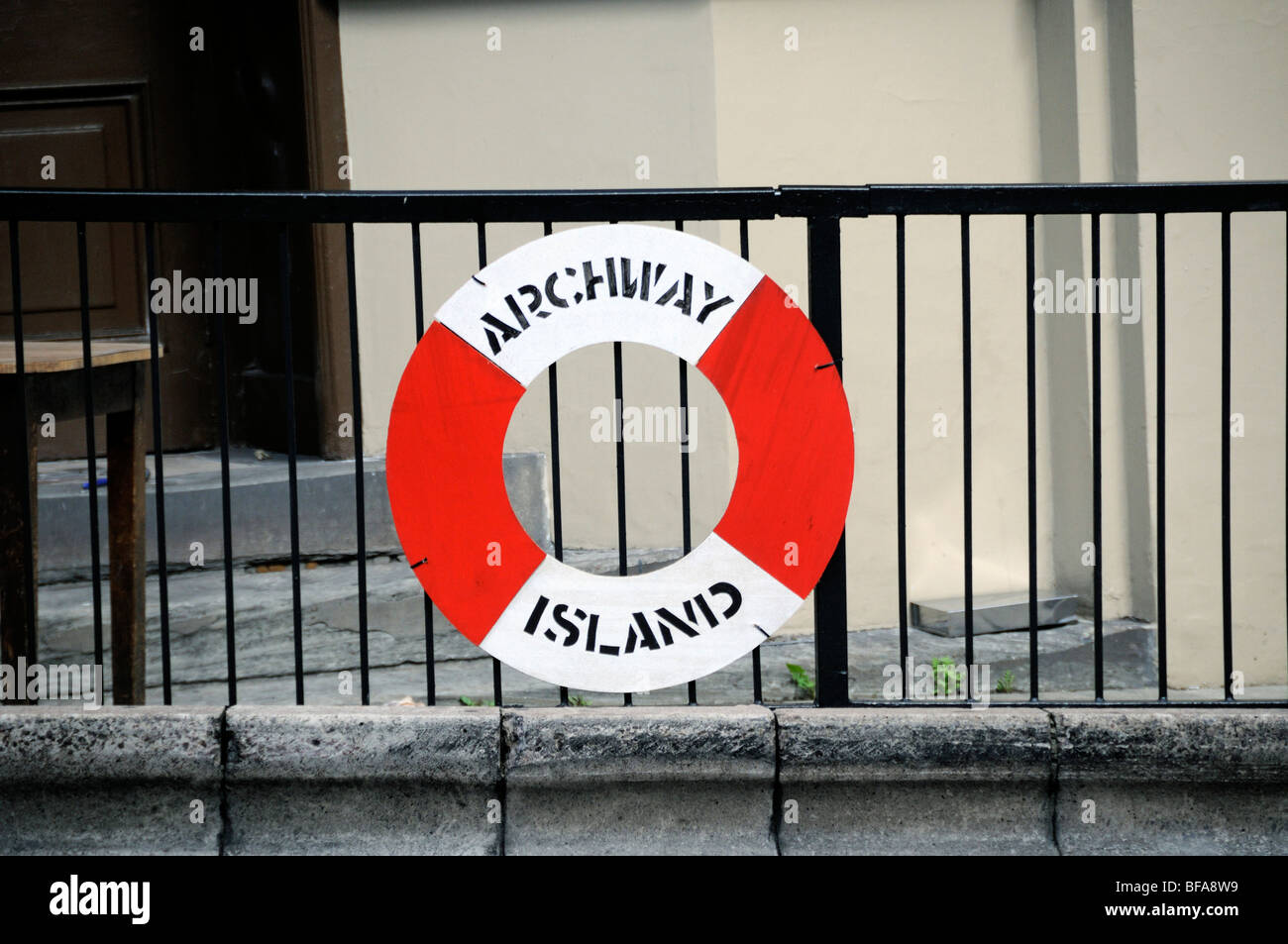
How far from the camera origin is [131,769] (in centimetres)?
286

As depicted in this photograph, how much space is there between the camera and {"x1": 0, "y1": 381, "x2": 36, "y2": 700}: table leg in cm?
301

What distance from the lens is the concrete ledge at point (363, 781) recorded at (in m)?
2.86

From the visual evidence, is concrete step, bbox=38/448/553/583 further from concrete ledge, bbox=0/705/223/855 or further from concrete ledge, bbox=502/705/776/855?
concrete ledge, bbox=502/705/776/855

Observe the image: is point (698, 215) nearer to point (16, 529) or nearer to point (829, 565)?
point (829, 565)

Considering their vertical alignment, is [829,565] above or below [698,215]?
below

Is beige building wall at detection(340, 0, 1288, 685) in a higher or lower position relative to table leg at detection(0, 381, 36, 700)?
higher

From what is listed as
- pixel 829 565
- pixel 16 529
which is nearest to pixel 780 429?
pixel 829 565

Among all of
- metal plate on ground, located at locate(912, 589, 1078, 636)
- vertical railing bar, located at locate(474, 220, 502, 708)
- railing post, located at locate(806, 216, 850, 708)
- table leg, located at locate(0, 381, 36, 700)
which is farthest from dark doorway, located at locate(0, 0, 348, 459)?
railing post, located at locate(806, 216, 850, 708)

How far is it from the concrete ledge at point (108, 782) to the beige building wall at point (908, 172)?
92.8 inches

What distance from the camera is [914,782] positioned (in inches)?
115

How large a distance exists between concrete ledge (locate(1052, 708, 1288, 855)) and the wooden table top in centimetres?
251

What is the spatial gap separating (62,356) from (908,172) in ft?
10.9

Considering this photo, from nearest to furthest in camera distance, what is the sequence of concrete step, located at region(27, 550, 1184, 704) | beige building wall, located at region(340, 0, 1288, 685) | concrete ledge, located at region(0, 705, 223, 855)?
concrete ledge, located at region(0, 705, 223, 855), concrete step, located at region(27, 550, 1184, 704), beige building wall, located at region(340, 0, 1288, 685)

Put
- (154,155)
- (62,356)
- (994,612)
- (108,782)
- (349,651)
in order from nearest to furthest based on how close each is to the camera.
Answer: (108,782) < (62,356) < (349,651) < (994,612) < (154,155)
